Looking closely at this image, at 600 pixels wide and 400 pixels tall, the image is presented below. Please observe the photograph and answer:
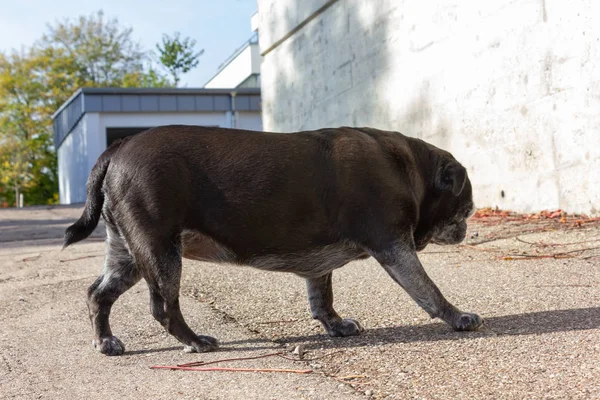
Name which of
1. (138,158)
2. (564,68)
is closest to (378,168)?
(138,158)

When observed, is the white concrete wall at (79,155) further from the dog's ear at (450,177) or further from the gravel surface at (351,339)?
the dog's ear at (450,177)

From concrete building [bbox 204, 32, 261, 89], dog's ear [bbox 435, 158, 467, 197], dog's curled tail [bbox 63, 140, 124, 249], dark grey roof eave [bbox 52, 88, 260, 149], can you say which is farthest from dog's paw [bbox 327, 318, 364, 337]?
concrete building [bbox 204, 32, 261, 89]

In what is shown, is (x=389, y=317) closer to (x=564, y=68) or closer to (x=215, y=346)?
(x=215, y=346)

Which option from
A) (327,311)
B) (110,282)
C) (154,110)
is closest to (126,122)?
(154,110)

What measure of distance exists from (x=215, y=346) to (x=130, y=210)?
2.46ft

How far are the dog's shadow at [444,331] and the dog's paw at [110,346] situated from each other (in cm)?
6

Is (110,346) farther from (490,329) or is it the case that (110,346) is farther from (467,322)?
(490,329)

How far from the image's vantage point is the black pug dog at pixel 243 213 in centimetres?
347

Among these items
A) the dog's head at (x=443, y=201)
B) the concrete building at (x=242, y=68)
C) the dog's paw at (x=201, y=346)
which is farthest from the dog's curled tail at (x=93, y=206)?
the concrete building at (x=242, y=68)

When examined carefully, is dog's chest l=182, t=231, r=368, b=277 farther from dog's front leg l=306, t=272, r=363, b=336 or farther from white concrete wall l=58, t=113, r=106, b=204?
white concrete wall l=58, t=113, r=106, b=204

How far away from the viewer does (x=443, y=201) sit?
13.6 ft

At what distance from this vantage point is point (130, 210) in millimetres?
3482

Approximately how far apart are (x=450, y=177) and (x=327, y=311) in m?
1.01

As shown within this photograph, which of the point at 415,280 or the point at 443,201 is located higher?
the point at 443,201
